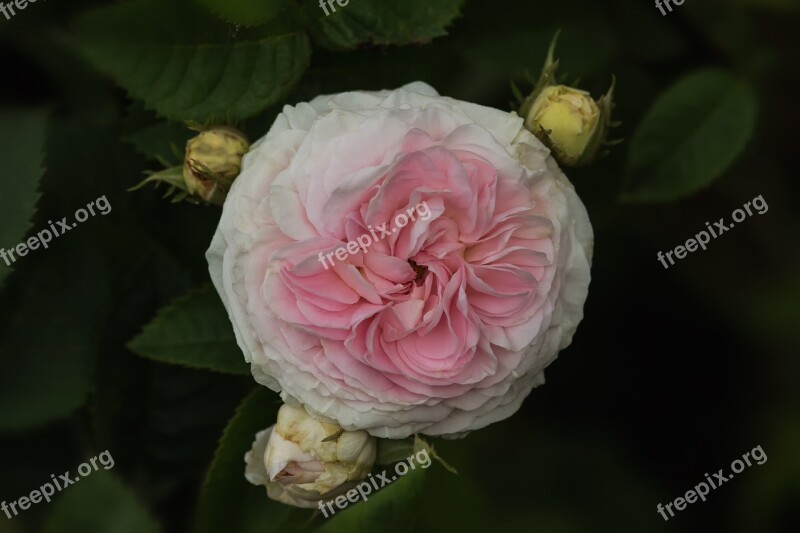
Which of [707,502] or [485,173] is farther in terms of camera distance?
[707,502]

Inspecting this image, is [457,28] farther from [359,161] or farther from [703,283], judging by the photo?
[703,283]

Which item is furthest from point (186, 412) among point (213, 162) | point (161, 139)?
point (213, 162)

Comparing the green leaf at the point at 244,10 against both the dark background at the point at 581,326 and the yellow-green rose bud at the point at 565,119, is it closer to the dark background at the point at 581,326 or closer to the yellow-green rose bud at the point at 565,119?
the dark background at the point at 581,326

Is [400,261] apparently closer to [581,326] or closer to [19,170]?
[19,170]

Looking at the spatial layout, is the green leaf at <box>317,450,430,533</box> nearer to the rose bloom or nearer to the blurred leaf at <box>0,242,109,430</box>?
the rose bloom

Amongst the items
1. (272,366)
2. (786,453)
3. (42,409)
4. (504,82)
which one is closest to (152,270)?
(42,409)

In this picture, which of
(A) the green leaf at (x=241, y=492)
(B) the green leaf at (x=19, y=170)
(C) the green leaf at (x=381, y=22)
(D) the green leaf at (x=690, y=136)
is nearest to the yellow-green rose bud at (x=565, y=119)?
(C) the green leaf at (x=381, y=22)
